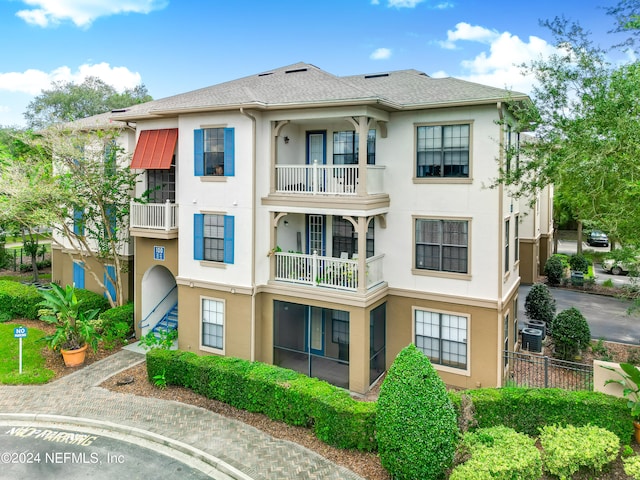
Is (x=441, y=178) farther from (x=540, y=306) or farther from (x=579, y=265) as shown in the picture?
(x=579, y=265)

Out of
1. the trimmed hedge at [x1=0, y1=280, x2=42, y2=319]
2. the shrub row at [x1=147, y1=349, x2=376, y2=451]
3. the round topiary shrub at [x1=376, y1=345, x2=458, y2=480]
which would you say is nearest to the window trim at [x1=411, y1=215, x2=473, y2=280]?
the shrub row at [x1=147, y1=349, x2=376, y2=451]

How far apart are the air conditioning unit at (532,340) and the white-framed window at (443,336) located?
445cm

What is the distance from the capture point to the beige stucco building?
46.9 ft

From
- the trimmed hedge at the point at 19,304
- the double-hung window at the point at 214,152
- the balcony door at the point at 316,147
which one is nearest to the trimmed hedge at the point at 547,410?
the balcony door at the point at 316,147

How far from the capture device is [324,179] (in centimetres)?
1569

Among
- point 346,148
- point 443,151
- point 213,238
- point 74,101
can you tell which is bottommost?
point 213,238

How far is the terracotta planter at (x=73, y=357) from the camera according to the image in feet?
53.1

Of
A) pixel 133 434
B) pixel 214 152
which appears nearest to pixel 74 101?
pixel 214 152

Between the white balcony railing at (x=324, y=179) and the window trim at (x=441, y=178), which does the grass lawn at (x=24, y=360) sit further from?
the window trim at (x=441, y=178)

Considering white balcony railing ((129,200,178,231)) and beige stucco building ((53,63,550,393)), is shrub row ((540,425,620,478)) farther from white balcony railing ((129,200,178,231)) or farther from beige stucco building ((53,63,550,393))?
white balcony railing ((129,200,178,231))

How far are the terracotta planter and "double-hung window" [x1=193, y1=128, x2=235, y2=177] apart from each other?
7362 mm

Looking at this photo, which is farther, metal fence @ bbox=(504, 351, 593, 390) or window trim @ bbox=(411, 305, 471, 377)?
window trim @ bbox=(411, 305, 471, 377)

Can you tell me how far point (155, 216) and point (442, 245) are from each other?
1062cm

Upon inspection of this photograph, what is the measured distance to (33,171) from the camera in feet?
60.4
